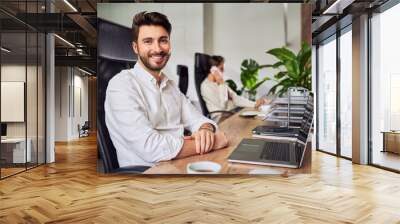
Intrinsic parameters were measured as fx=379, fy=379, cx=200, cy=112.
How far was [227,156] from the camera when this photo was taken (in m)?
5.54

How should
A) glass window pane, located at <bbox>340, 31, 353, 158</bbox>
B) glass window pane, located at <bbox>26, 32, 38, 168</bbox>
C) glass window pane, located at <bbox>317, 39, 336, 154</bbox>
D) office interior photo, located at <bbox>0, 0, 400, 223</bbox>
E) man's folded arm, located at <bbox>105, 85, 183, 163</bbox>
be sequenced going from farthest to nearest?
glass window pane, located at <bbox>317, 39, 336, 154</bbox>
glass window pane, located at <bbox>340, 31, 353, 158</bbox>
glass window pane, located at <bbox>26, 32, 38, 168</bbox>
man's folded arm, located at <bbox>105, 85, 183, 163</bbox>
office interior photo, located at <bbox>0, 0, 400, 223</bbox>

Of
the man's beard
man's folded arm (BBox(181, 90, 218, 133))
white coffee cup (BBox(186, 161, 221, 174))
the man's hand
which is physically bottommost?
white coffee cup (BBox(186, 161, 221, 174))

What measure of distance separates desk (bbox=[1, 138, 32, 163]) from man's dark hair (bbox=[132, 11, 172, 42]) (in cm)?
256

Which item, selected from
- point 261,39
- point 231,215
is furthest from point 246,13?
point 231,215

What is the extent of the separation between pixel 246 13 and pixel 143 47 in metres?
1.61

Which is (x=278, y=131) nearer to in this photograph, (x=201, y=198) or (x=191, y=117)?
(x=191, y=117)

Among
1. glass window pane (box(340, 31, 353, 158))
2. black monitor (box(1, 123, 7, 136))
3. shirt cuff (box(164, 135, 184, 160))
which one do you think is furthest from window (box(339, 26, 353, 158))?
black monitor (box(1, 123, 7, 136))

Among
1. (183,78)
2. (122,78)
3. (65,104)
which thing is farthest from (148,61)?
(65,104)

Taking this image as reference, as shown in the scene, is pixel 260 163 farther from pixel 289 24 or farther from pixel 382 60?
pixel 382 60

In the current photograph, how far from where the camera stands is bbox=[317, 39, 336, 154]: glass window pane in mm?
8812

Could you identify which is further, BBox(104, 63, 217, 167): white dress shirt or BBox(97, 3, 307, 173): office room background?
BBox(97, 3, 307, 173): office room background

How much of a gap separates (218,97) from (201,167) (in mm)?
1059

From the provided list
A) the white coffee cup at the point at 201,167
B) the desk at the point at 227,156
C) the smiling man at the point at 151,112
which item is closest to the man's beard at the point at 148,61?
the smiling man at the point at 151,112

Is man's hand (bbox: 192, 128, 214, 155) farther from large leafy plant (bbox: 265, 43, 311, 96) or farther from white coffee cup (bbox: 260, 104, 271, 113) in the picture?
large leafy plant (bbox: 265, 43, 311, 96)
